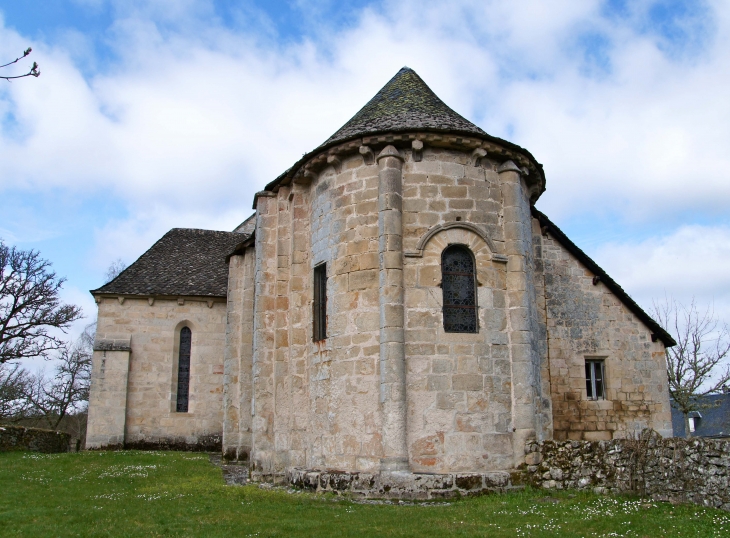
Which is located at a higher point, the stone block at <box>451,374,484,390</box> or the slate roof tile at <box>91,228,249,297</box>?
the slate roof tile at <box>91,228,249,297</box>

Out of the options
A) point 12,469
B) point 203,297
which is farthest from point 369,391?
point 203,297

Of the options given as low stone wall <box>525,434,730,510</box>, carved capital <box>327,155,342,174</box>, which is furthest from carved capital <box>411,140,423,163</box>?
low stone wall <box>525,434,730,510</box>

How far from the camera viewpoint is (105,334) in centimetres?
2170

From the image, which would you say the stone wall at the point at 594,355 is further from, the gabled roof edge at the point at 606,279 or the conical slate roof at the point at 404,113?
the conical slate roof at the point at 404,113

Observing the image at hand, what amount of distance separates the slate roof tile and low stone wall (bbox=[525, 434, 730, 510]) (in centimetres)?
1444

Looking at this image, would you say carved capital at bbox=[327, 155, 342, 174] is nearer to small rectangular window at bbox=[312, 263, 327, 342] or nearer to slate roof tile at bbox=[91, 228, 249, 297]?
small rectangular window at bbox=[312, 263, 327, 342]

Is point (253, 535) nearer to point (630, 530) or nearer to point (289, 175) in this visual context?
point (630, 530)

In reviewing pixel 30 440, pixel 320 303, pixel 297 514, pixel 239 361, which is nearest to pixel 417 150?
pixel 320 303

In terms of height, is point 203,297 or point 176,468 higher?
point 203,297

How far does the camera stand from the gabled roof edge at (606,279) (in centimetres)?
1518

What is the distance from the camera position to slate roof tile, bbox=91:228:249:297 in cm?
2231

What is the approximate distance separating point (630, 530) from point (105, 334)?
1890 cm

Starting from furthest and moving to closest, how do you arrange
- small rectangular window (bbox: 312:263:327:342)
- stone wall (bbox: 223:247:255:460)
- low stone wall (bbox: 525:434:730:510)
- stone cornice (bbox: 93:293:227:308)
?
stone cornice (bbox: 93:293:227:308) → stone wall (bbox: 223:247:255:460) → small rectangular window (bbox: 312:263:327:342) → low stone wall (bbox: 525:434:730:510)

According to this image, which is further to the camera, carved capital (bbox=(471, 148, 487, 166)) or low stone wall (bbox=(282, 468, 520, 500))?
Result: carved capital (bbox=(471, 148, 487, 166))
